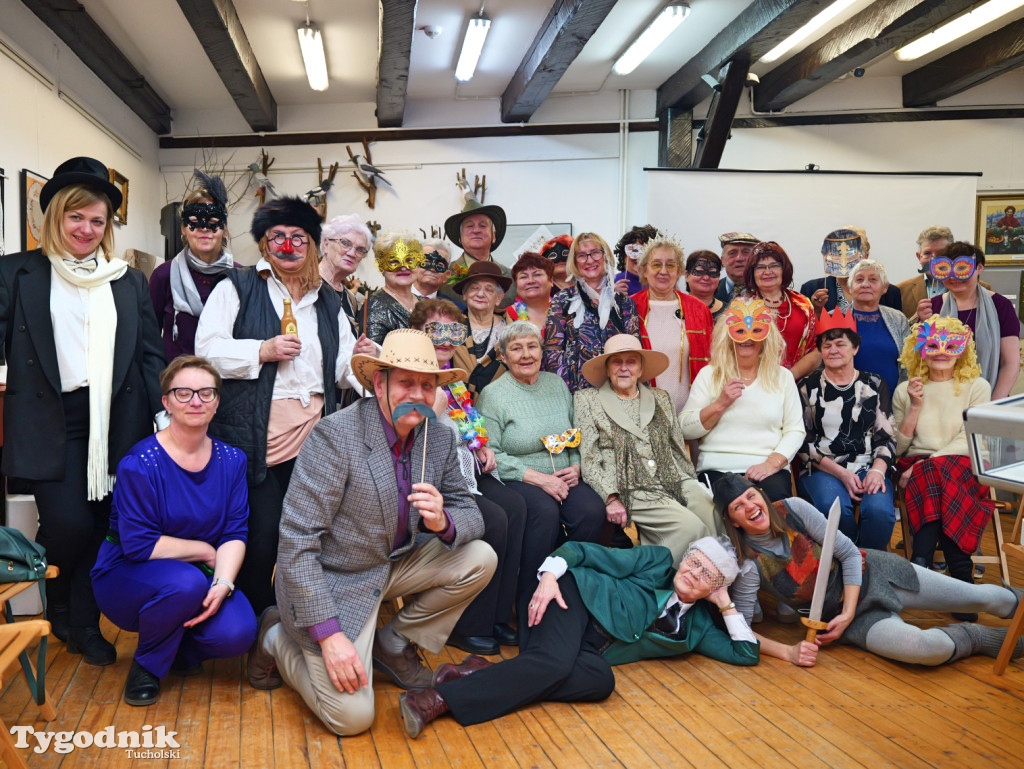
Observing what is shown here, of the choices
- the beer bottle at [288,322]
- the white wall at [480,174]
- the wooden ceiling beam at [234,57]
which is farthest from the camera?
the white wall at [480,174]

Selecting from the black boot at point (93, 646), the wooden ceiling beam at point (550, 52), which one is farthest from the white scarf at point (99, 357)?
the wooden ceiling beam at point (550, 52)

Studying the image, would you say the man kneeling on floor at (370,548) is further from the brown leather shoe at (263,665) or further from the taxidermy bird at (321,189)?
the taxidermy bird at (321,189)

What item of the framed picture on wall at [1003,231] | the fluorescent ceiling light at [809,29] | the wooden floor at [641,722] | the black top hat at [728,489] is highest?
the fluorescent ceiling light at [809,29]

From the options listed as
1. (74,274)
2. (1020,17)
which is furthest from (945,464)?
(1020,17)

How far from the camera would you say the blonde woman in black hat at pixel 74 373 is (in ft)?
9.11

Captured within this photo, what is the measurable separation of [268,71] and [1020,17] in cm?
659

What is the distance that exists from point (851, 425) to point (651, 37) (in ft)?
13.8

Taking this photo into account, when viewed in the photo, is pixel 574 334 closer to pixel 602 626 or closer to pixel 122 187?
pixel 602 626

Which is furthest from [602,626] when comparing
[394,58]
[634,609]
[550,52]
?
[394,58]

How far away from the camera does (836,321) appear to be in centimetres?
421

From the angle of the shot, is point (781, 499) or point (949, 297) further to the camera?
point (949, 297)

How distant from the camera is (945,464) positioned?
3.84 meters

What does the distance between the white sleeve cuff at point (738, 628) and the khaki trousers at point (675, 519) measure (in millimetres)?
312

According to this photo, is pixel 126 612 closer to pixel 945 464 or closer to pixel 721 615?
pixel 721 615
